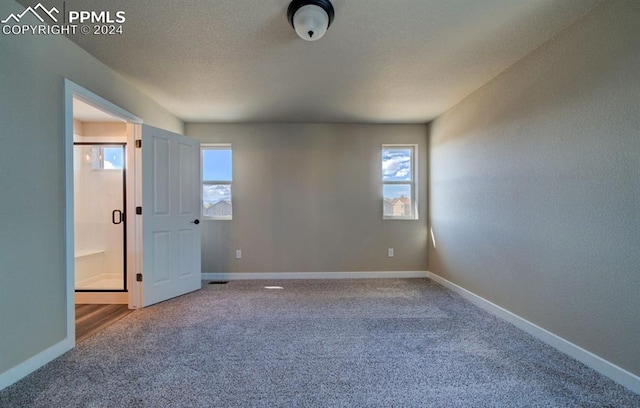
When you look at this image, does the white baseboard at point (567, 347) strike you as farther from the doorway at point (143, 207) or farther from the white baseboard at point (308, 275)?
the doorway at point (143, 207)

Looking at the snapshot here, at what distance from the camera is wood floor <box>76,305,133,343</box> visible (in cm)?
246

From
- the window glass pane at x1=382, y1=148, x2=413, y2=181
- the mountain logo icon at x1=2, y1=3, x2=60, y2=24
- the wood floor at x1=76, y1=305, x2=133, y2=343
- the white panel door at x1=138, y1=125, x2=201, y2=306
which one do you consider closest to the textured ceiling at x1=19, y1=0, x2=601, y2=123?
the mountain logo icon at x1=2, y1=3, x2=60, y2=24

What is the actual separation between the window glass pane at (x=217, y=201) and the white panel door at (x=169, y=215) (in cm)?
54

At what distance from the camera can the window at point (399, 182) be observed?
4379 millimetres

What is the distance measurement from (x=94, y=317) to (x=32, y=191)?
5.31 ft

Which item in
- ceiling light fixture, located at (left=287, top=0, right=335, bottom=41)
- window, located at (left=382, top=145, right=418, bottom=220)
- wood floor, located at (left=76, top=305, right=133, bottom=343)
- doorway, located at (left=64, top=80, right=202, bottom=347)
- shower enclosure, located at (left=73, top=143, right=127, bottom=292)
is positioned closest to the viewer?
ceiling light fixture, located at (left=287, top=0, right=335, bottom=41)

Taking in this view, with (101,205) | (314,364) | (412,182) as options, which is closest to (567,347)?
Answer: (314,364)

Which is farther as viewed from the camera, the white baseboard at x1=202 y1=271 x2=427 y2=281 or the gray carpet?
the white baseboard at x1=202 y1=271 x2=427 y2=281

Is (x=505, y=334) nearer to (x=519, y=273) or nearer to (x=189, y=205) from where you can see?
(x=519, y=273)

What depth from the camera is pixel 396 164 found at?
4.40 metres

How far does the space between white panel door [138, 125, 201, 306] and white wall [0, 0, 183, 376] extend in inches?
40.1

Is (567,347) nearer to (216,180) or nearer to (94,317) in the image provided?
(94,317)

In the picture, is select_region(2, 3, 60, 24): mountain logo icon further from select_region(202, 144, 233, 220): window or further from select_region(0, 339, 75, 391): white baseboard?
select_region(202, 144, 233, 220): window

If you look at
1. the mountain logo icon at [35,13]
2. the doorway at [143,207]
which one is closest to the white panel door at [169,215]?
the doorway at [143,207]
